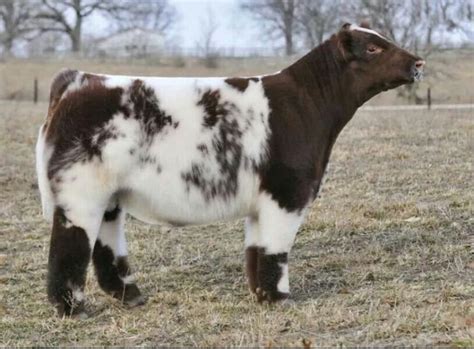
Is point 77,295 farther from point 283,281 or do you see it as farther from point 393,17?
point 393,17

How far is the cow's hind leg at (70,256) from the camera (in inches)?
242

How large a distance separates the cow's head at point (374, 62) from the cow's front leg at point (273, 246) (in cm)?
123

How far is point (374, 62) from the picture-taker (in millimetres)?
6578

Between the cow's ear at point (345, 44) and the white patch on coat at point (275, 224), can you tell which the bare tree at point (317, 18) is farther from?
the white patch on coat at point (275, 224)

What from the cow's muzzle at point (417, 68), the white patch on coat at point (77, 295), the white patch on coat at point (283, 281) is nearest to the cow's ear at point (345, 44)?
the cow's muzzle at point (417, 68)

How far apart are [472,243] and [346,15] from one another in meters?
37.8

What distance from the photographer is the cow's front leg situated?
6316 millimetres

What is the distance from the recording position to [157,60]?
190ft

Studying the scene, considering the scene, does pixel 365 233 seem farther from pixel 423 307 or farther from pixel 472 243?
pixel 423 307

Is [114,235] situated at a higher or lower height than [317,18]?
lower

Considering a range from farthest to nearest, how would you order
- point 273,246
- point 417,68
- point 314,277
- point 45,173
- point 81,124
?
point 314,277 < point 417,68 < point 273,246 < point 45,173 < point 81,124

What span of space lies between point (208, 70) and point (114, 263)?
47737mm

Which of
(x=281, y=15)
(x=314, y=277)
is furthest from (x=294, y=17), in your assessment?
(x=314, y=277)

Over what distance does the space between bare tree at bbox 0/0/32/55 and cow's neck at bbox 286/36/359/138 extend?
2516 inches
